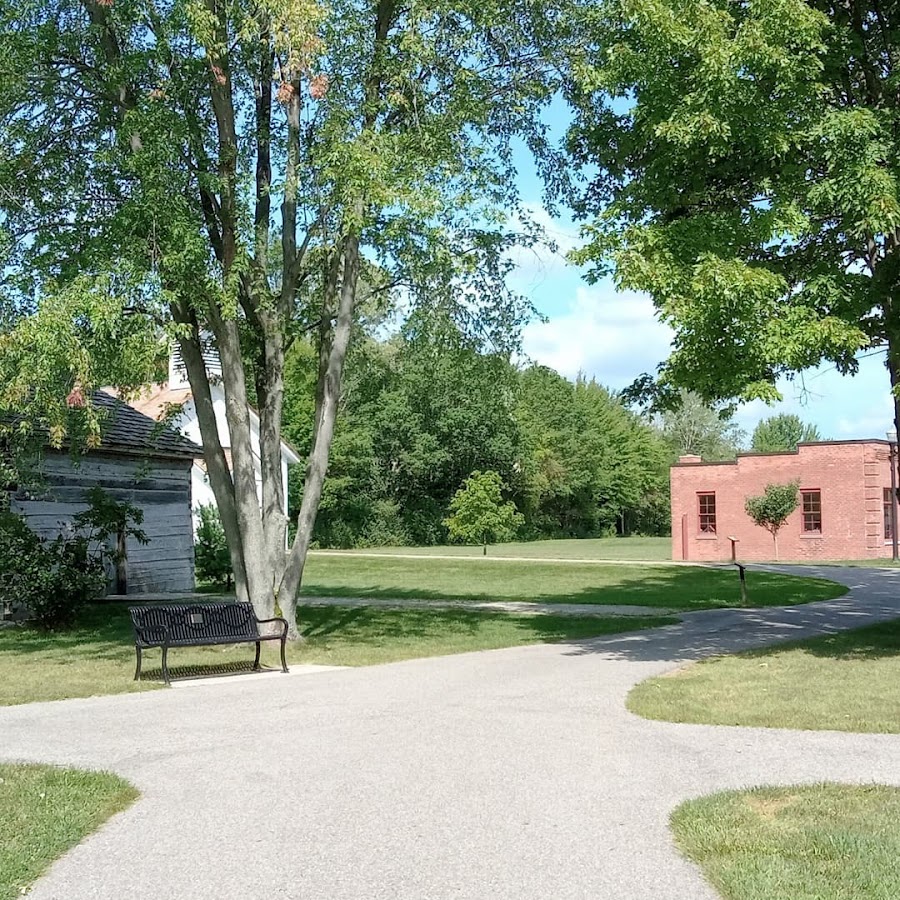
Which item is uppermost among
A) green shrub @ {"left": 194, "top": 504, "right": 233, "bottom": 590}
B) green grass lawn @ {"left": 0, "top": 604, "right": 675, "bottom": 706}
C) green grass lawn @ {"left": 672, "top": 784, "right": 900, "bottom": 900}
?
green shrub @ {"left": 194, "top": 504, "right": 233, "bottom": 590}

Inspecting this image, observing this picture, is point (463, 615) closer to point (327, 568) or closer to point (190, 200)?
point (190, 200)

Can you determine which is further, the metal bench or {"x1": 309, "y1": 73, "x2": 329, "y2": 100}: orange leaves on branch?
{"x1": 309, "y1": 73, "x2": 329, "y2": 100}: orange leaves on branch

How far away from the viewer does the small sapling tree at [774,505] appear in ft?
126

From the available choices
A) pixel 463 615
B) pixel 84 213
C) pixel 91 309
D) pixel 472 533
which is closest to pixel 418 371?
pixel 463 615

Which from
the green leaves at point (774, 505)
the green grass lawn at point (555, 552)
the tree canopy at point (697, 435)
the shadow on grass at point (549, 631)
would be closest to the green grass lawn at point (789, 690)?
the shadow on grass at point (549, 631)

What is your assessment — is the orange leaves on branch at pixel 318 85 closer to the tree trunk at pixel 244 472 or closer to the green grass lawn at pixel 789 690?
the tree trunk at pixel 244 472

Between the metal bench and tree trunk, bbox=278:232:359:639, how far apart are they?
2.11 metres

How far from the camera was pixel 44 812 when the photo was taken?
6066 mm

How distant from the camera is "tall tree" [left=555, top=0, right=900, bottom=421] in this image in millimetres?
11109

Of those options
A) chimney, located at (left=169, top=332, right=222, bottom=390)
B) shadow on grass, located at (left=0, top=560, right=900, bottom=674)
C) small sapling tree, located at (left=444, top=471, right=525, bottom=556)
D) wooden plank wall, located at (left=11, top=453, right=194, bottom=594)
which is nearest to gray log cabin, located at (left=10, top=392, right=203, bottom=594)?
wooden plank wall, located at (left=11, top=453, right=194, bottom=594)

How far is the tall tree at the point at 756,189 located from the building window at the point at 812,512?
2821cm

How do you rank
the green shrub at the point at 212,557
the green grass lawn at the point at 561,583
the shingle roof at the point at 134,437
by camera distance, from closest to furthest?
the shingle roof at the point at 134,437 < the green grass lawn at the point at 561,583 < the green shrub at the point at 212,557

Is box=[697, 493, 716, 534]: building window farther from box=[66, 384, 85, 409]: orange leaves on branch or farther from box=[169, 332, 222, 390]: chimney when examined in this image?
box=[66, 384, 85, 409]: orange leaves on branch

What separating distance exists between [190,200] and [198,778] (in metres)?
9.74
